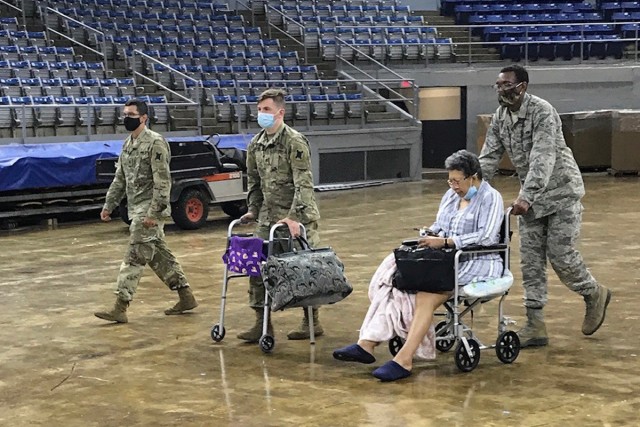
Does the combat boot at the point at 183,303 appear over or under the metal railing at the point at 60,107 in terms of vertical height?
under

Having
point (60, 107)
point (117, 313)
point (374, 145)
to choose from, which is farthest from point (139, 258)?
point (374, 145)

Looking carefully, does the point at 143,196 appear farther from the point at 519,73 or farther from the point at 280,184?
the point at 519,73

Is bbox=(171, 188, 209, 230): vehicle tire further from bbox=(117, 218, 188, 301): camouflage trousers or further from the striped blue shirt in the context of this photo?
the striped blue shirt

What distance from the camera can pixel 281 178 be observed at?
7.78 metres

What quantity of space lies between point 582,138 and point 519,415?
1945cm

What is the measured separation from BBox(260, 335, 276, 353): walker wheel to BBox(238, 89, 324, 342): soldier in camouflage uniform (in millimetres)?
127

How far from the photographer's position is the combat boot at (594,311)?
7.70 m

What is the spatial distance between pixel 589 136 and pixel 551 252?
17671mm

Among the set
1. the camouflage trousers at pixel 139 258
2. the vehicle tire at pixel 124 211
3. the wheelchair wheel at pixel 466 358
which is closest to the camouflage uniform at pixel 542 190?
the wheelchair wheel at pixel 466 358

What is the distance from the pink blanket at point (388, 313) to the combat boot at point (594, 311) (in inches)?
57.6

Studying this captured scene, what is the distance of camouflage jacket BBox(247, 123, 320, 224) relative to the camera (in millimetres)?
Answer: 7629

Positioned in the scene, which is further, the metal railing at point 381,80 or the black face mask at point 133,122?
the metal railing at point 381,80

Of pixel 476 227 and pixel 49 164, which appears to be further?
pixel 49 164

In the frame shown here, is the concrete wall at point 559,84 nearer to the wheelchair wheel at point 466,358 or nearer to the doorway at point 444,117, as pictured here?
the doorway at point 444,117
